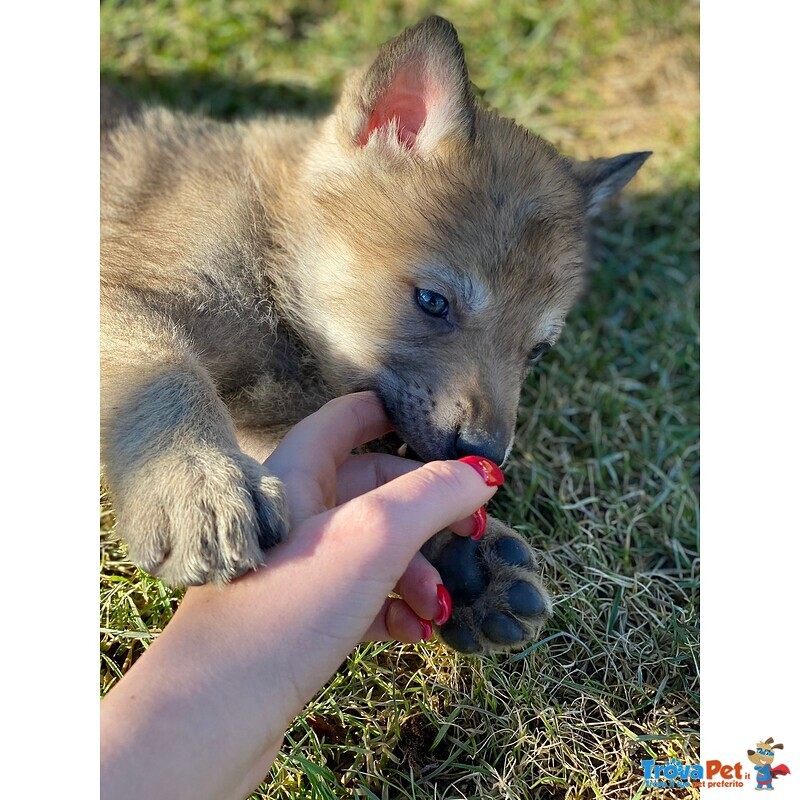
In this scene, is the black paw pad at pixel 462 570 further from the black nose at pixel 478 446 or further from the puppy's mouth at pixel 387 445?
the puppy's mouth at pixel 387 445

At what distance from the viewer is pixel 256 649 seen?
154 centimetres

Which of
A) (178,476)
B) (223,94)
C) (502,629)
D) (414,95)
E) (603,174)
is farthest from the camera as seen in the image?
(223,94)

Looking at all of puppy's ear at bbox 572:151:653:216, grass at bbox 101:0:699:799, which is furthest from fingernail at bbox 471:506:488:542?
puppy's ear at bbox 572:151:653:216

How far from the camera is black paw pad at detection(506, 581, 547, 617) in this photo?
205 centimetres

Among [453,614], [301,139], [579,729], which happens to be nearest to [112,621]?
[453,614]

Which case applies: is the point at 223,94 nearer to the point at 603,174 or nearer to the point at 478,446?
the point at 603,174

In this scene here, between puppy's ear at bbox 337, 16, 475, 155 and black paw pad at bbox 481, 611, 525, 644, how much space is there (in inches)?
51.5

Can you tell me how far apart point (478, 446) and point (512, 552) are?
1.08ft

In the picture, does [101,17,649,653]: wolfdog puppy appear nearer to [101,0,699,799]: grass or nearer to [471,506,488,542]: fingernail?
[471,506,488,542]: fingernail

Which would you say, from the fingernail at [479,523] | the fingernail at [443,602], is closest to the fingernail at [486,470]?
the fingernail at [479,523]

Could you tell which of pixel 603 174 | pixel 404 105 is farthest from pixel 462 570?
pixel 603 174

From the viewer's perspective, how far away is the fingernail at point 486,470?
1.85m

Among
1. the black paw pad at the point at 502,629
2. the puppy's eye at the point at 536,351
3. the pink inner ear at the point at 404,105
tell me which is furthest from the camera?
the puppy's eye at the point at 536,351

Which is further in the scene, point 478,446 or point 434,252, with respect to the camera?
point 434,252
